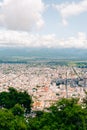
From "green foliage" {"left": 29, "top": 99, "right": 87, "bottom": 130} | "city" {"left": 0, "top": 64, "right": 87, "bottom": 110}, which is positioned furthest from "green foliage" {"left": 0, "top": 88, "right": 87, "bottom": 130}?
"city" {"left": 0, "top": 64, "right": 87, "bottom": 110}

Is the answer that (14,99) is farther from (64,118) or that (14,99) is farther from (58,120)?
(64,118)

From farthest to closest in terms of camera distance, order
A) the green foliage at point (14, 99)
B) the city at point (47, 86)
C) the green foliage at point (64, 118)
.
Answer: the city at point (47, 86) → the green foliage at point (14, 99) → the green foliage at point (64, 118)

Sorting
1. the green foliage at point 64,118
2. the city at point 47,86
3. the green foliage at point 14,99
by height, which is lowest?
the city at point 47,86

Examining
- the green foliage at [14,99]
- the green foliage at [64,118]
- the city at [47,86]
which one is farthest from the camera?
the city at [47,86]

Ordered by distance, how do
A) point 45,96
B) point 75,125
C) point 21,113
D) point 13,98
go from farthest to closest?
point 45,96
point 13,98
point 21,113
point 75,125

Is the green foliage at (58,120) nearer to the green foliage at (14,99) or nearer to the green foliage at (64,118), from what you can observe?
the green foliage at (64,118)

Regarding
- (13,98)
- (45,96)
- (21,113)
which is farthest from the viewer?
(45,96)

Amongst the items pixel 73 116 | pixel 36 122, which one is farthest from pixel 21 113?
pixel 73 116

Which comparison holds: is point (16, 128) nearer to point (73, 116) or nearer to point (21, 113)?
point (73, 116)

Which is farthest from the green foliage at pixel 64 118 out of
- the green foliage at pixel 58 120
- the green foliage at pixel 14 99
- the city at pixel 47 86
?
the city at pixel 47 86

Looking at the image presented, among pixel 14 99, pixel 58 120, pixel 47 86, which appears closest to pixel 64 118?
pixel 58 120

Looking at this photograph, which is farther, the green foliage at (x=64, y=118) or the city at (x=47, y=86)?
the city at (x=47, y=86)
